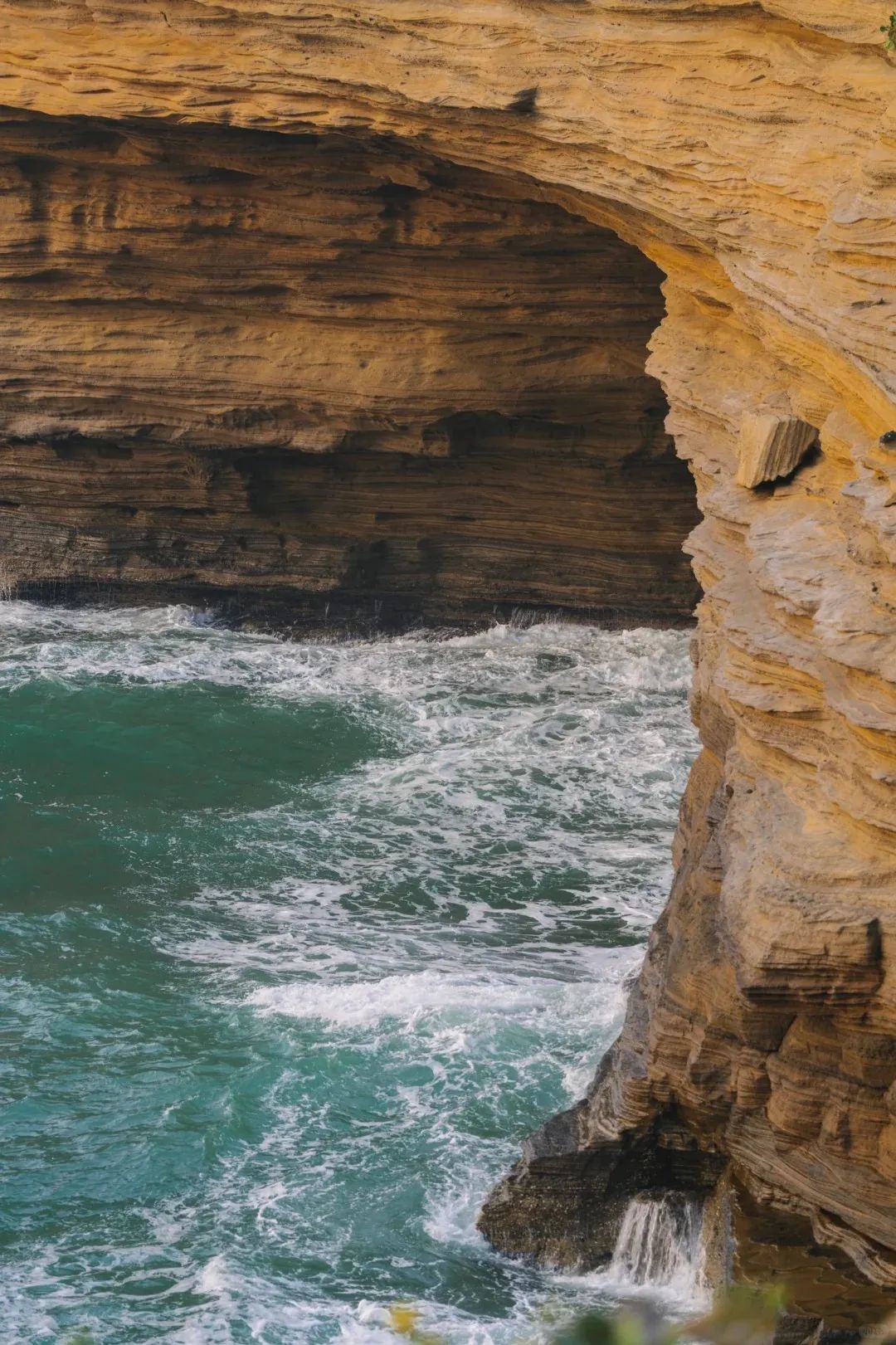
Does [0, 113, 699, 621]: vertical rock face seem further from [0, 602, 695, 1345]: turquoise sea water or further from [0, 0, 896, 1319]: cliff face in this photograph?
[0, 602, 695, 1345]: turquoise sea water

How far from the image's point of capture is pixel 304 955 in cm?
1329

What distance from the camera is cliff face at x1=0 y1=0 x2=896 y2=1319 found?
321 inches

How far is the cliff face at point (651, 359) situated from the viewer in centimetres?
816

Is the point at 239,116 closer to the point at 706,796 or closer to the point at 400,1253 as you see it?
the point at 706,796

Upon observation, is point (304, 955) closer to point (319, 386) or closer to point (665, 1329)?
point (319, 386)

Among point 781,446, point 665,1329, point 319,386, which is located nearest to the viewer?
point 665,1329

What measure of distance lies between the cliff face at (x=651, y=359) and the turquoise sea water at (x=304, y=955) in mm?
1290

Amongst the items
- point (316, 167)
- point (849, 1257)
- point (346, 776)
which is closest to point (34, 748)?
point (346, 776)

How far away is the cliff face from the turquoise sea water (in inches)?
50.8

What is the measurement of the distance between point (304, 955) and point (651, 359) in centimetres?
597

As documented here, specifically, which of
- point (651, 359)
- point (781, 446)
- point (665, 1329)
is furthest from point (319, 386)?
point (665, 1329)

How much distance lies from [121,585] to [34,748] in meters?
5.88

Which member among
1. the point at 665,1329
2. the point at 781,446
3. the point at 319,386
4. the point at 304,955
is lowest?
the point at 304,955

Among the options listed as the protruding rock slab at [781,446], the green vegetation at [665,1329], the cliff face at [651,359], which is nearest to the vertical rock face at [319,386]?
the cliff face at [651,359]
